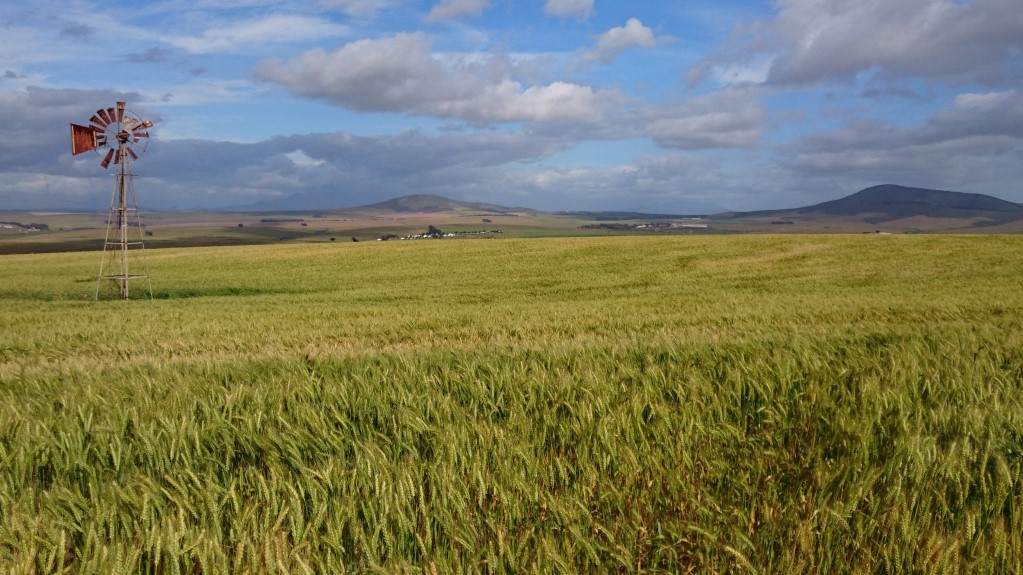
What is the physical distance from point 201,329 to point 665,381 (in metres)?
12.8

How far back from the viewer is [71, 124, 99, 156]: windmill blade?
29328 millimetres

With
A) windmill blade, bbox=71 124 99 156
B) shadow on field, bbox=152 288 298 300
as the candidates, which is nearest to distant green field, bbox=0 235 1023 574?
shadow on field, bbox=152 288 298 300

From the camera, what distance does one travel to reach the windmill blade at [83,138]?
29.3 meters

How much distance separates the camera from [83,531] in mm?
2521

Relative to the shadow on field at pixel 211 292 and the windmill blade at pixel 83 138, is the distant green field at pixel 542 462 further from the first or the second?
the windmill blade at pixel 83 138

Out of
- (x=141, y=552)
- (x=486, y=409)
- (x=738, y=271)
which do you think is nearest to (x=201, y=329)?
(x=486, y=409)

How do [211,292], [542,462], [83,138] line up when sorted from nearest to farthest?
1. [542,462]
2. [83,138]
3. [211,292]

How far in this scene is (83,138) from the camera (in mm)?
29672

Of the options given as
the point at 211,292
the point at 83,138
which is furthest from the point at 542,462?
the point at 83,138

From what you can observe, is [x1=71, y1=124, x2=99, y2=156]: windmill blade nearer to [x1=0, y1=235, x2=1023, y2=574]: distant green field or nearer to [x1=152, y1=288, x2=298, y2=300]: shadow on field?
[x1=152, y1=288, x2=298, y2=300]: shadow on field

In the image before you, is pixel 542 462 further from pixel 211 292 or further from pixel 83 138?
pixel 83 138

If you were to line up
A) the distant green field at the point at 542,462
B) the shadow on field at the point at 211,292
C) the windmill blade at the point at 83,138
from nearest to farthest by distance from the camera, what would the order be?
the distant green field at the point at 542,462, the windmill blade at the point at 83,138, the shadow on field at the point at 211,292

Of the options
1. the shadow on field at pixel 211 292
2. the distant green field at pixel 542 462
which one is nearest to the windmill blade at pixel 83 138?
the shadow on field at pixel 211 292

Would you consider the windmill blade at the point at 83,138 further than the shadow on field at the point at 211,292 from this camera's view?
No
